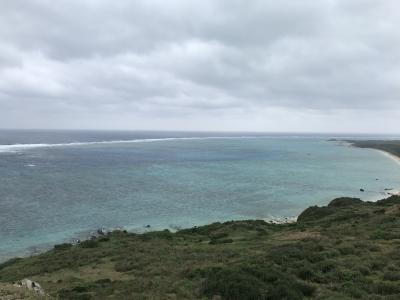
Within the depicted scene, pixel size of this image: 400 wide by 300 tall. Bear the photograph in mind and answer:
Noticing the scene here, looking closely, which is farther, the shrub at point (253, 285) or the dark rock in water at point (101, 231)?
the dark rock in water at point (101, 231)

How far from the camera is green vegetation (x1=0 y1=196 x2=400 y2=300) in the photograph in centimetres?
1498

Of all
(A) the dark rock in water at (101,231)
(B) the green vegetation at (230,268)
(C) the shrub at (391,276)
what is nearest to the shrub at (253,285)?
(B) the green vegetation at (230,268)

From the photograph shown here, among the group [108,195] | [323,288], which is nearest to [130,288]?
[323,288]

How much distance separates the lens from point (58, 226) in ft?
164

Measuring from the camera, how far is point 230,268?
58.4 ft

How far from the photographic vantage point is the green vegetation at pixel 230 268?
15.0 m

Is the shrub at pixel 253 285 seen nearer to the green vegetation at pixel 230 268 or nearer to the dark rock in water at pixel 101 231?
the green vegetation at pixel 230 268

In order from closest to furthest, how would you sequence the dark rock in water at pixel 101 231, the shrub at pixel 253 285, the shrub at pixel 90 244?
the shrub at pixel 253 285 → the shrub at pixel 90 244 → the dark rock in water at pixel 101 231

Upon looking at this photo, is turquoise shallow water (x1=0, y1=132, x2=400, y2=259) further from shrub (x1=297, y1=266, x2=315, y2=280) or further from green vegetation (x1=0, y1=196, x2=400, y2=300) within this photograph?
shrub (x1=297, y1=266, x2=315, y2=280)

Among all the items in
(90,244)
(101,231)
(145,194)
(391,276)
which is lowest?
(101,231)

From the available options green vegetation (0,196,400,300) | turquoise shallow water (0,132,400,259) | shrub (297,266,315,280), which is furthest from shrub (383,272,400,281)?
turquoise shallow water (0,132,400,259)

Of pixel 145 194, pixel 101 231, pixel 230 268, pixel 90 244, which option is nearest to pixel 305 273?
pixel 230 268

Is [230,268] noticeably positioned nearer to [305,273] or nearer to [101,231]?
[305,273]

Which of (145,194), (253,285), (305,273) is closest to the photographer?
(253,285)
